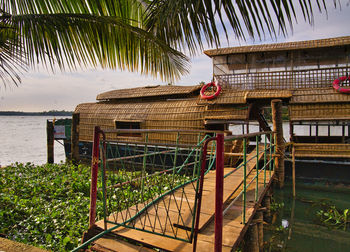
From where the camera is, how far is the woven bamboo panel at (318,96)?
8812mm

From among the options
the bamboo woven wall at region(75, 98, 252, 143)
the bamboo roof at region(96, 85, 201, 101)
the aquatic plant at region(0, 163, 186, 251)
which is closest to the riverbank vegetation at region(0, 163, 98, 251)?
the aquatic plant at region(0, 163, 186, 251)

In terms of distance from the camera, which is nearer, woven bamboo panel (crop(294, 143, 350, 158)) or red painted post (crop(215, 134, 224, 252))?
red painted post (crop(215, 134, 224, 252))

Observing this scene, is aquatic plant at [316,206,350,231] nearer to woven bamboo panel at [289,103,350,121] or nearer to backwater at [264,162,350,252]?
backwater at [264,162,350,252]

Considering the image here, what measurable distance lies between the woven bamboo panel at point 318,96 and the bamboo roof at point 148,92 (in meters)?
4.12

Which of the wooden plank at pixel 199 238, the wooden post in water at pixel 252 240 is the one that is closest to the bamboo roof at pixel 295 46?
the wooden post in water at pixel 252 240

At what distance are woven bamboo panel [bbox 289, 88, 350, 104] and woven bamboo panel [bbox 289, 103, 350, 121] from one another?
155mm

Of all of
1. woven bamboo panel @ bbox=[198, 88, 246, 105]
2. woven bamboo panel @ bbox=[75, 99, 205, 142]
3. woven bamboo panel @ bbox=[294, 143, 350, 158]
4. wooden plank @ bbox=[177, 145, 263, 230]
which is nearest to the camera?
wooden plank @ bbox=[177, 145, 263, 230]

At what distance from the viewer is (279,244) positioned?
5.67 metres

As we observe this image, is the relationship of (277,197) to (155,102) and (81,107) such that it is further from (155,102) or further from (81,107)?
(81,107)

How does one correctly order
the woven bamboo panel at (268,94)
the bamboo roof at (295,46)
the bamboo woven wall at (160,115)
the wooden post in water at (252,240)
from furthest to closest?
the bamboo woven wall at (160,115) → the bamboo roof at (295,46) → the woven bamboo panel at (268,94) → the wooden post in water at (252,240)

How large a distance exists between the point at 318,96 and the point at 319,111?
0.56 metres

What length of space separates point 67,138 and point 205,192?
12.6 metres

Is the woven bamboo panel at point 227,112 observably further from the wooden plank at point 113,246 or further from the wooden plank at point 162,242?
the wooden plank at point 113,246

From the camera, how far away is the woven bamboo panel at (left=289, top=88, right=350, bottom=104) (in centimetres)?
Answer: 881
